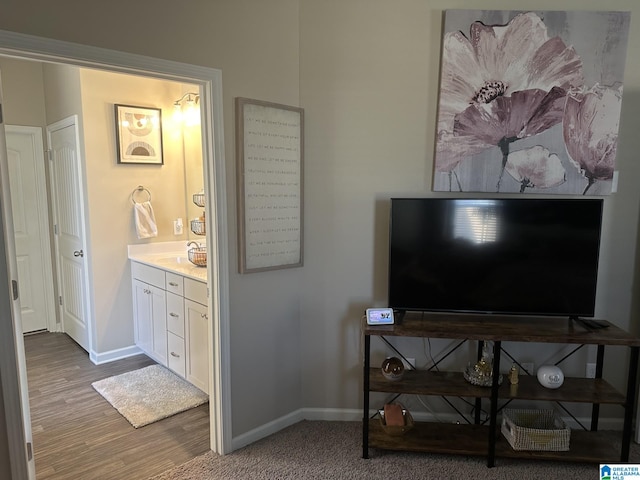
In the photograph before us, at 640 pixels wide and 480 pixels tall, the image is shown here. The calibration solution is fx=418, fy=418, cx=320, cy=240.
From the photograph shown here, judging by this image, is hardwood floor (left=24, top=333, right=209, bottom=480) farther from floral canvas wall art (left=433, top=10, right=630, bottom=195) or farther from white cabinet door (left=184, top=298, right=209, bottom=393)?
floral canvas wall art (left=433, top=10, right=630, bottom=195)

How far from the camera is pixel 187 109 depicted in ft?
12.3

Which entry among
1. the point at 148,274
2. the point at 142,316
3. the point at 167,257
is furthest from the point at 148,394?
the point at 167,257

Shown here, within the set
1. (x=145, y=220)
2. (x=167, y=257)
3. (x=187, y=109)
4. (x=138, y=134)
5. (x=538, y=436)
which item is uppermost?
(x=187, y=109)

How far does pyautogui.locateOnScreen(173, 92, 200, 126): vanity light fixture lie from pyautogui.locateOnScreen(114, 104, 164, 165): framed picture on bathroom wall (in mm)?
156

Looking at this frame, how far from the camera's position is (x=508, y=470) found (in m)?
2.27

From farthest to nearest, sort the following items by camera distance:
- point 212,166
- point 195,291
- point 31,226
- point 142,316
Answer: point 31,226, point 142,316, point 195,291, point 212,166

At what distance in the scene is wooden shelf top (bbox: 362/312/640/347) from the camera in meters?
2.14

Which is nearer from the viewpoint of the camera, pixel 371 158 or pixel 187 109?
pixel 371 158

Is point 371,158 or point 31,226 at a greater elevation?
point 371,158

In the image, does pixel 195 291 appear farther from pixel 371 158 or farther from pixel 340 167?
pixel 371 158

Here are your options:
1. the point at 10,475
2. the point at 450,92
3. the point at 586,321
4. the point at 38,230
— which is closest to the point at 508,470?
the point at 586,321

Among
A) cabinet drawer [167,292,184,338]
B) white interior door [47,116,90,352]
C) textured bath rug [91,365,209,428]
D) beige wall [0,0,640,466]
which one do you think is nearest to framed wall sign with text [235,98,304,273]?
beige wall [0,0,640,466]

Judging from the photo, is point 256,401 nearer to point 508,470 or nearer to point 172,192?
point 508,470
